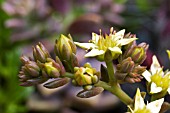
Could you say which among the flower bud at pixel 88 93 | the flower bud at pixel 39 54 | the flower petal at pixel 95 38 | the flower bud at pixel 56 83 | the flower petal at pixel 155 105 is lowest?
the flower petal at pixel 155 105

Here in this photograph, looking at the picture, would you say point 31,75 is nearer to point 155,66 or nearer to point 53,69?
point 53,69

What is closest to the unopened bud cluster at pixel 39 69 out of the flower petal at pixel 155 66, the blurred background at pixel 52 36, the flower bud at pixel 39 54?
the flower bud at pixel 39 54

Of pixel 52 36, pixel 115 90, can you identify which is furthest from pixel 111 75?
pixel 52 36

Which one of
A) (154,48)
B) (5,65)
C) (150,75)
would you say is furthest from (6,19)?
(150,75)

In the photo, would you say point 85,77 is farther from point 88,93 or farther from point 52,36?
point 52,36

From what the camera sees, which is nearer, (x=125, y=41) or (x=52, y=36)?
(x=125, y=41)

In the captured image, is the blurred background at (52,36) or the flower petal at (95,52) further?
the blurred background at (52,36)

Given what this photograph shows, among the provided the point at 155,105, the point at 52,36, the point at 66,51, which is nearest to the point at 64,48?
the point at 66,51

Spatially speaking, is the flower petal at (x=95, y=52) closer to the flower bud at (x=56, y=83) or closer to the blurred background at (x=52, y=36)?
the flower bud at (x=56, y=83)
